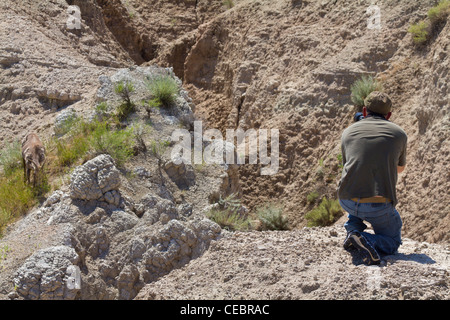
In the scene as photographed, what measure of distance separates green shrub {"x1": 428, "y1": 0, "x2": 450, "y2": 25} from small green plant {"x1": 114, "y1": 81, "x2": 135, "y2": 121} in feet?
16.3

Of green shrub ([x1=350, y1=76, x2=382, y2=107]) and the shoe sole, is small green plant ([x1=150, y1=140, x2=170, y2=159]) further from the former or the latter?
green shrub ([x1=350, y1=76, x2=382, y2=107])

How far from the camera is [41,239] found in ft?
20.0

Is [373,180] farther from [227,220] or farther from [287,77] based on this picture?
[287,77]

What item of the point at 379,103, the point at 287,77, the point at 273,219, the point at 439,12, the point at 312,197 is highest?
the point at 439,12

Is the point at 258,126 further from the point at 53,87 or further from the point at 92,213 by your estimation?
the point at 92,213

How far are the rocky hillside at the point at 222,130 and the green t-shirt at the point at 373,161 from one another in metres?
0.60

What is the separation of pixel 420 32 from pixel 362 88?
1.31m

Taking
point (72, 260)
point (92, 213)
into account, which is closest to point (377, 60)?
point (92, 213)

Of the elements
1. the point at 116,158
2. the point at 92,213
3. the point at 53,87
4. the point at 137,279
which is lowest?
the point at 137,279

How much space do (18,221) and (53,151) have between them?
159 cm

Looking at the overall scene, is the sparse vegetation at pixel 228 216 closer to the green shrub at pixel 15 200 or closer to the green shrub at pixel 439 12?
the green shrub at pixel 15 200

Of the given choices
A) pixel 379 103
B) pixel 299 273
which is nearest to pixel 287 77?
pixel 379 103

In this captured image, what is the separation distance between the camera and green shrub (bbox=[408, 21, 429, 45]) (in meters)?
10.4

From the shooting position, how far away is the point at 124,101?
9172 mm
